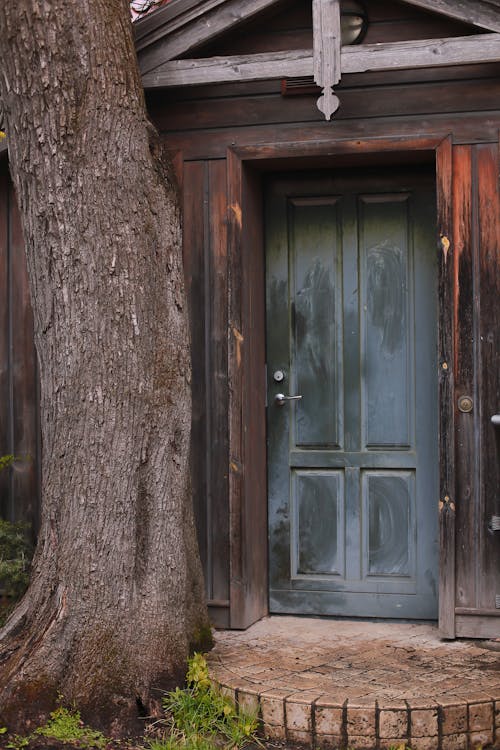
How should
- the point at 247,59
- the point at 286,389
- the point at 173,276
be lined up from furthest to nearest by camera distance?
the point at 286,389, the point at 247,59, the point at 173,276

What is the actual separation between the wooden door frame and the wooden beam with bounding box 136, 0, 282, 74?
593 mm

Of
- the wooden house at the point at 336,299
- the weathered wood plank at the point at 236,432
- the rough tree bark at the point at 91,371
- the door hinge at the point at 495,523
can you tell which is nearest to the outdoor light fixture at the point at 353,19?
the wooden house at the point at 336,299

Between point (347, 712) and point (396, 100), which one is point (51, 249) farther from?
point (347, 712)

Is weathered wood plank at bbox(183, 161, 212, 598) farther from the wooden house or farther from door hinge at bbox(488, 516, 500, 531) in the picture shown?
door hinge at bbox(488, 516, 500, 531)

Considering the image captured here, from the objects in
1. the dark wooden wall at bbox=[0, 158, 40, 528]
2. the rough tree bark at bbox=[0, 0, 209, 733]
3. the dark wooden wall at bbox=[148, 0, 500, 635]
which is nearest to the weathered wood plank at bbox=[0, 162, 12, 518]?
the dark wooden wall at bbox=[0, 158, 40, 528]

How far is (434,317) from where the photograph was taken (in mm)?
5004

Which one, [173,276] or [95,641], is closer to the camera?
[95,641]

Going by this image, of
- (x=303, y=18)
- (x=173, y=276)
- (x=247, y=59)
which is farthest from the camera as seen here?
(x=303, y=18)

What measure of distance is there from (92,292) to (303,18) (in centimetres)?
207

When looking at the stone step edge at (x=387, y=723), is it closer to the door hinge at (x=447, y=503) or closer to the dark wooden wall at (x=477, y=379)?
the dark wooden wall at (x=477, y=379)

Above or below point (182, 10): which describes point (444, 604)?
below

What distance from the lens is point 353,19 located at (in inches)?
189

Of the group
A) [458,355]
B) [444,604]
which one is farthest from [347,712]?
[458,355]

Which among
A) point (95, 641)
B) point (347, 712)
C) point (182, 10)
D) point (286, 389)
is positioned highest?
point (182, 10)
